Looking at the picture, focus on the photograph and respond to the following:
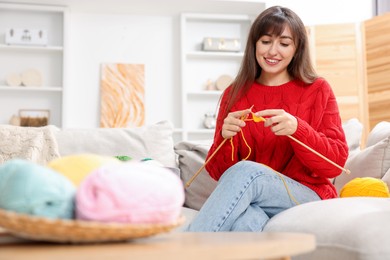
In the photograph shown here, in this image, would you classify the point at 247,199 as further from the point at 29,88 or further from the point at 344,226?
the point at 29,88

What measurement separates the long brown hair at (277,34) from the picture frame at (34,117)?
10.5ft

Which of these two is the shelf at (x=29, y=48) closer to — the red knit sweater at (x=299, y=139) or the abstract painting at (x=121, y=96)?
the abstract painting at (x=121, y=96)

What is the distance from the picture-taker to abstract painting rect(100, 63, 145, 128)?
503 cm

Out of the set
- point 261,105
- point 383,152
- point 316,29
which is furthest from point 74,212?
point 316,29

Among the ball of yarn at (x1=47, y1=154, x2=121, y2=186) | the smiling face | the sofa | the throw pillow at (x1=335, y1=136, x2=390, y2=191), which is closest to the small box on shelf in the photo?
the sofa

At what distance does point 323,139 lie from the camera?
5.65ft

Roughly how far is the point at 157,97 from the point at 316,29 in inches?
62.1

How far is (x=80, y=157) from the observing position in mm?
803

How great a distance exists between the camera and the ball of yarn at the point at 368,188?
1.86 metres

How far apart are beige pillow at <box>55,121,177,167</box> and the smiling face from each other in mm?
679

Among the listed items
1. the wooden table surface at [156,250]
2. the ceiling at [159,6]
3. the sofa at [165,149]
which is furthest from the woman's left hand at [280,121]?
the ceiling at [159,6]

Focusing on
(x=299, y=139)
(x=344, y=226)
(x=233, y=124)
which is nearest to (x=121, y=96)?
(x=233, y=124)

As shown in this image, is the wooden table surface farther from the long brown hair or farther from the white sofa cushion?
the long brown hair

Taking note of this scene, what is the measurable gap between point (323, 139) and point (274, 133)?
0.15m
